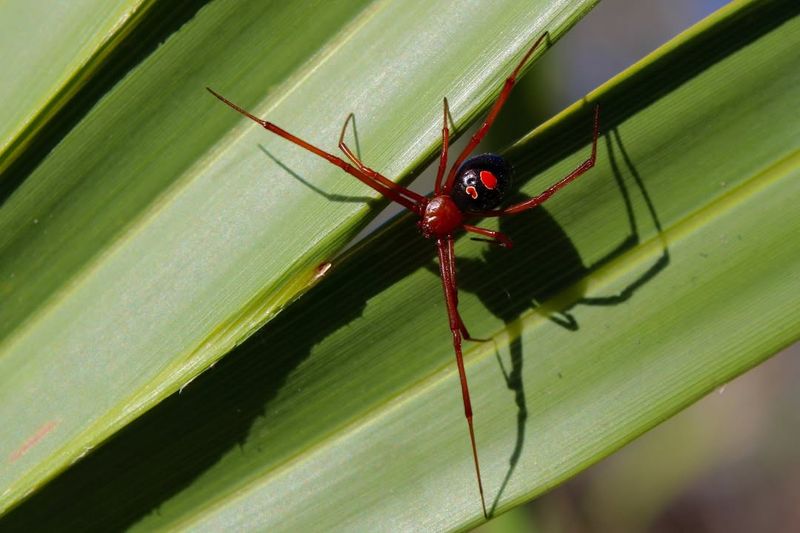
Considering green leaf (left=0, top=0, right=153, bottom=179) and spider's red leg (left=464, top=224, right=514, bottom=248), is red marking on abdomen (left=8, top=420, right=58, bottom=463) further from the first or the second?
spider's red leg (left=464, top=224, right=514, bottom=248)

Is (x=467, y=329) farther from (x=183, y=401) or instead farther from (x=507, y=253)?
(x=183, y=401)

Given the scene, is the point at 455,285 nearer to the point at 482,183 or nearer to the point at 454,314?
the point at 454,314


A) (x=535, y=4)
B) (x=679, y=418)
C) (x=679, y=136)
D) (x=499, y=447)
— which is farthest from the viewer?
(x=679, y=418)

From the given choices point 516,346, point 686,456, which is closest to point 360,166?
point 516,346

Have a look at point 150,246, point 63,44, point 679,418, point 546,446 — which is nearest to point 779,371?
point 679,418

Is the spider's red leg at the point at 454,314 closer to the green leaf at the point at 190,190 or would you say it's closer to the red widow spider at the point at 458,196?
the red widow spider at the point at 458,196

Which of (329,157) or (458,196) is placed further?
(458,196)

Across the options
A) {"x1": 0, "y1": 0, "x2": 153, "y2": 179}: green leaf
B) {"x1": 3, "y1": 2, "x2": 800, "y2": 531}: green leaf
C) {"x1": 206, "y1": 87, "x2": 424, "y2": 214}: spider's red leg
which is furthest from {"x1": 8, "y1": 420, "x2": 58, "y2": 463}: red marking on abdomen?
{"x1": 206, "y1": 87, "x2": 424, "y2": 214}: spider's red leg
